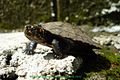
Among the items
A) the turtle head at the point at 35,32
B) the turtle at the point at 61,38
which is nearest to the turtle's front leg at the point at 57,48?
the turtle at the point at 61,38

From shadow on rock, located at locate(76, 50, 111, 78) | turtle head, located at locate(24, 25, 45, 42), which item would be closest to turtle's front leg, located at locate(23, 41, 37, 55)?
turtle head, located at locate(24, 25, 45, 42)

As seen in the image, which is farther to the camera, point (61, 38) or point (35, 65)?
point (61, 38)

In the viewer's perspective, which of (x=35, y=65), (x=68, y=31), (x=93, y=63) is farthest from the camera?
(x=93, y=63)

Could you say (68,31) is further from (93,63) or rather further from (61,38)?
(93,63)

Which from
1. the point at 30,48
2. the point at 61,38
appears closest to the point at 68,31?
the point at 61,38

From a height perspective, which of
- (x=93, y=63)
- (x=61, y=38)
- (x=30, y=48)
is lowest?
(x=93, y=63)

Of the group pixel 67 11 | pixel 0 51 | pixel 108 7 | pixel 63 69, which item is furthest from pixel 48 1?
pixel 63 69

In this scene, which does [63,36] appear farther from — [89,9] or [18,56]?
[89,9]
